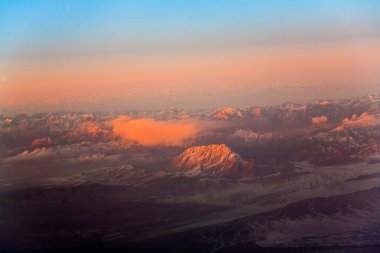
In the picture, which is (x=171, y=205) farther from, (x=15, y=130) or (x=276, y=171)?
(x=15, y=130)

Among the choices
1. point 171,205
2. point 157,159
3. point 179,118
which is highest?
point 179,118

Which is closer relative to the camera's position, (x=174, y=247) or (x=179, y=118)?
(x=174, y=247)

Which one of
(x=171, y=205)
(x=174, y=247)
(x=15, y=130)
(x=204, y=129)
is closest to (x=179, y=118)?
(x=204, y=129)

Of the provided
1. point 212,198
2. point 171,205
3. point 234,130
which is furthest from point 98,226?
point 234,130

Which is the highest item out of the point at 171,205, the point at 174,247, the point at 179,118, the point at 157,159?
the point at 179,118

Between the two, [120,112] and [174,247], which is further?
[120,112]

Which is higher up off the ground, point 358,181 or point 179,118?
point 179,118

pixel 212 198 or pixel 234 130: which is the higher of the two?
pixel 234 130

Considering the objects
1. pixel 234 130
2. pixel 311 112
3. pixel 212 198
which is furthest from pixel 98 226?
pixel 311 112

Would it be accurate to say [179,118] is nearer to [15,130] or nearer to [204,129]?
[204,129]
